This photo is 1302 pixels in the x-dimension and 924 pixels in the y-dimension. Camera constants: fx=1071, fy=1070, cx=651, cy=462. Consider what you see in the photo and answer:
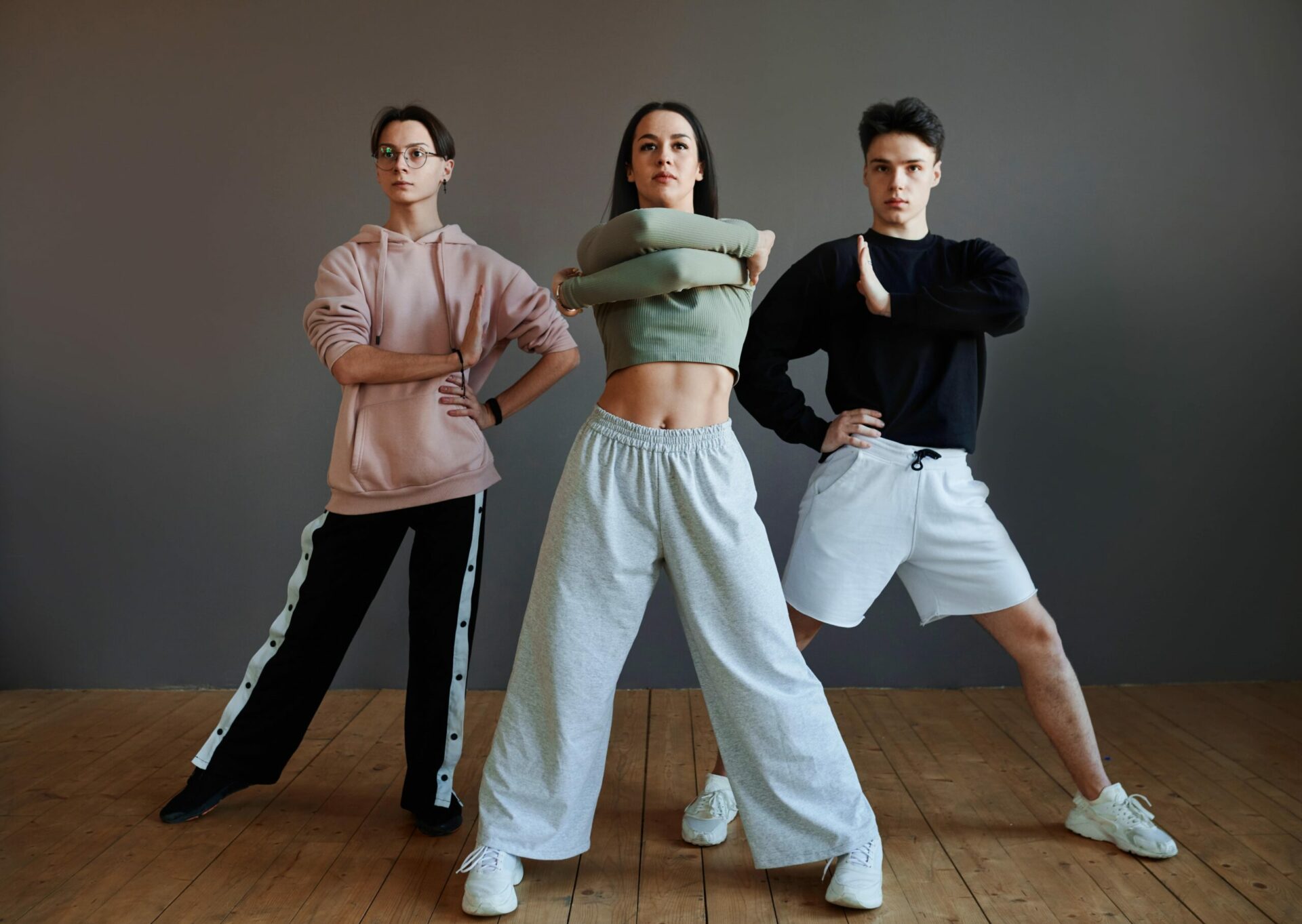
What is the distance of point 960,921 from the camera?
1864mm

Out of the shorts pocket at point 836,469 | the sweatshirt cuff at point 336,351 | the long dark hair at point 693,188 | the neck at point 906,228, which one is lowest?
the shorts pocket at point 836,469

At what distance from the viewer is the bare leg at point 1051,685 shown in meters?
2.18

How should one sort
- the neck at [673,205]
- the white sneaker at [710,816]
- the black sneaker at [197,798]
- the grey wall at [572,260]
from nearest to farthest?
the neck at [673,205] < the white sneaker at [710,816] < the black sneaker at [197,798] < the grey wall at [572,260]

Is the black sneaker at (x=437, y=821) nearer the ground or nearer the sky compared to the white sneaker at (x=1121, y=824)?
nearer the ground

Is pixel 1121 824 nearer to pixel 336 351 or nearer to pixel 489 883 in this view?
pixel 489 883

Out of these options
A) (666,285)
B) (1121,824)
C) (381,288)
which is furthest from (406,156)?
(1121,824)

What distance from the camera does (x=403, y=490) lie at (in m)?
2.27

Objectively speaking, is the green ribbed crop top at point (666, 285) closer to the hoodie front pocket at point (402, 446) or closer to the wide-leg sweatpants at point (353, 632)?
the hoodie front pocket at point (402, 446)

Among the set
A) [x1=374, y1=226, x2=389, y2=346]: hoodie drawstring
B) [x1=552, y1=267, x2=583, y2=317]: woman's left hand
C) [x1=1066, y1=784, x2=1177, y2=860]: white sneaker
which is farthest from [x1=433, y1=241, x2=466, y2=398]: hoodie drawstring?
[x1=1066, y1=784, x2=1177, y2=860]: white sneaker

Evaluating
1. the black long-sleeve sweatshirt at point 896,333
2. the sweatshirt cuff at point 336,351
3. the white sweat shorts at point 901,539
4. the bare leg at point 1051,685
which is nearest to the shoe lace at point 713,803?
the white sweat shorts at point 901,539

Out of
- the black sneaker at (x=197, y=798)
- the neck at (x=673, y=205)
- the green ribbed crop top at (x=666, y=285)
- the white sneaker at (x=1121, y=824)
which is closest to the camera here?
the green ribbed crop top at (x=666, y=285)

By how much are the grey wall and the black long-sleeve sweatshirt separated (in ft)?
3.39

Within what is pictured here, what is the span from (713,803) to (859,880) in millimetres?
418

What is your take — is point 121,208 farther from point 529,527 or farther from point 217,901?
point 217,901
